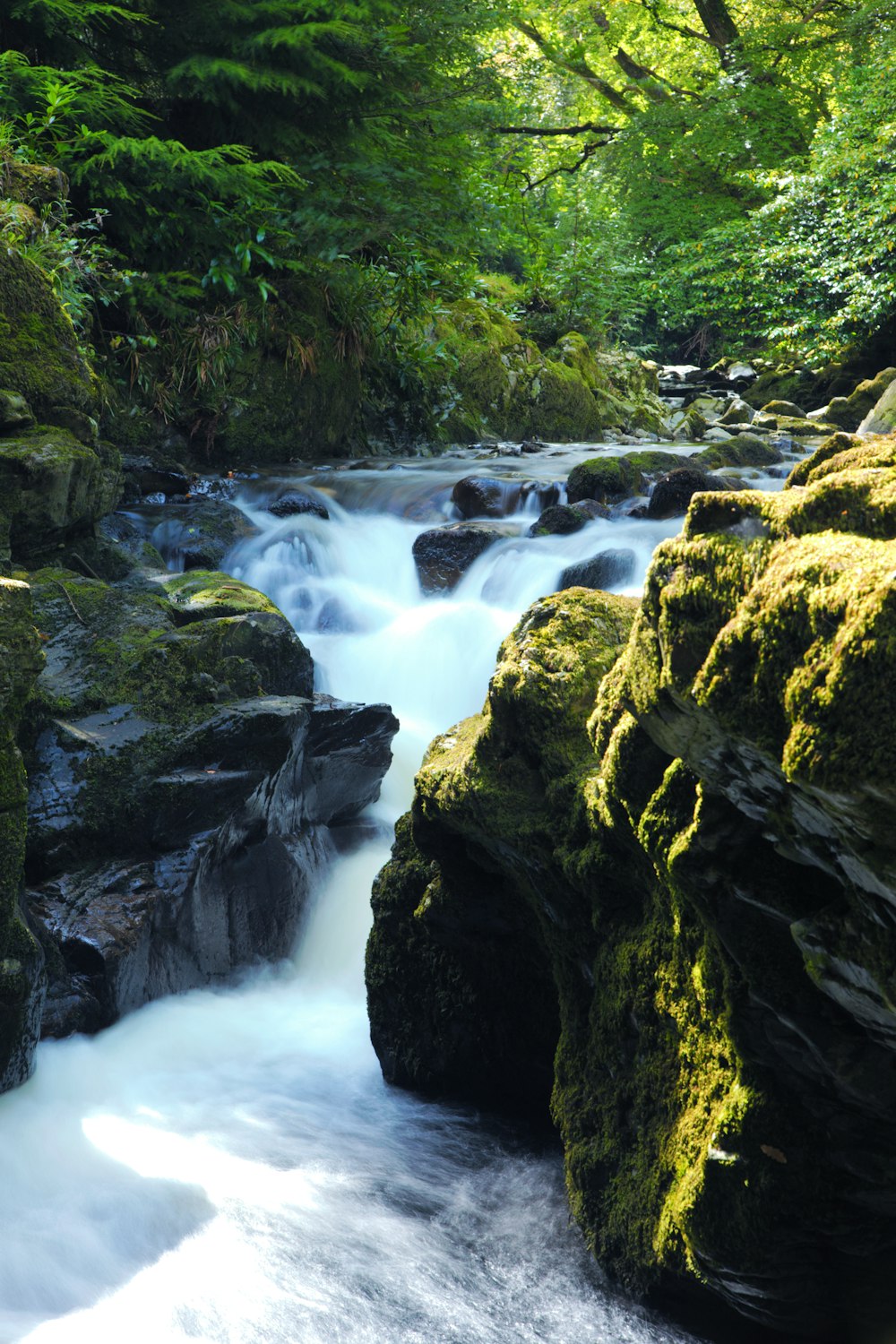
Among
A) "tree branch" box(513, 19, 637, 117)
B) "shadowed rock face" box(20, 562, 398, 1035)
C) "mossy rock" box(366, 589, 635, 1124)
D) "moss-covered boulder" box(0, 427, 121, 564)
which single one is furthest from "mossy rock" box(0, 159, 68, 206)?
"tree branch" box(513, 19, 637, 117)

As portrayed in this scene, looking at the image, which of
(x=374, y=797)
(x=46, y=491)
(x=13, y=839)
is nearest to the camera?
(x=13, y=839)

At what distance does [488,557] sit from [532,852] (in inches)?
239

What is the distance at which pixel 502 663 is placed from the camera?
3.43 meters

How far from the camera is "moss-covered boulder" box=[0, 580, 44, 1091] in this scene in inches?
134

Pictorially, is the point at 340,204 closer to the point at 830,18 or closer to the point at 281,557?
the point at 281,557

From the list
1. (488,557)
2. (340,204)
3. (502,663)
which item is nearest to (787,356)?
(340,204)

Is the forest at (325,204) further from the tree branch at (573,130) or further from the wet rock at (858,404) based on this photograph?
the tree branch at (573,130)

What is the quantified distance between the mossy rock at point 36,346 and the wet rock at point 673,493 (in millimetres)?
4948

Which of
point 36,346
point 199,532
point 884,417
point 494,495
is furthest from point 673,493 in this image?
point 36,346

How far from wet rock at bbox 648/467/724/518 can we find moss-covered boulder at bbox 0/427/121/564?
5.02 m

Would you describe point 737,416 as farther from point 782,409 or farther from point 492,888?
A: point 492,888

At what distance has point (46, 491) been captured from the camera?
577 centimetres

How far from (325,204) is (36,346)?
5.33 m

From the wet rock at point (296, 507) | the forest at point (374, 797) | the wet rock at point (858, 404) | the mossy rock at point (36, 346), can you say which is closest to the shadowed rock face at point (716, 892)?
the forest at point (374, 797)
